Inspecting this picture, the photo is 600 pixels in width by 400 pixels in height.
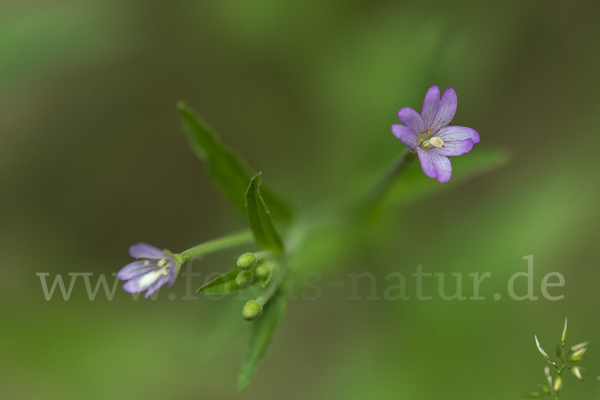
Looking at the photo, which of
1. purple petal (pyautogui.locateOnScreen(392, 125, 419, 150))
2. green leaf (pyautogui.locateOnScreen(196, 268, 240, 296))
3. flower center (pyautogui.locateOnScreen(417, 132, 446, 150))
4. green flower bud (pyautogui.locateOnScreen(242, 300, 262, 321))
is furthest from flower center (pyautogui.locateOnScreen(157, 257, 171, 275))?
flower center (pyautogui.locateOnScreen(417, 132, 446, 150))

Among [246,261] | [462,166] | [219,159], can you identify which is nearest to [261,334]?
[246,261]

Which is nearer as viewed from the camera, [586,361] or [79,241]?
[586,361]

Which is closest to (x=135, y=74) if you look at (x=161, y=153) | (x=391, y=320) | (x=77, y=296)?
(x=161, y=153)

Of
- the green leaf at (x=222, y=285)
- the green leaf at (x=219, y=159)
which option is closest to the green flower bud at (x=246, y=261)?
the green leaf at (x=222, y=285)

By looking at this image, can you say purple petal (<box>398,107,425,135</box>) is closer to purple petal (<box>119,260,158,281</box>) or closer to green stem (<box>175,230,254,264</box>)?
green stem (<box>175,230,254,264</box>)

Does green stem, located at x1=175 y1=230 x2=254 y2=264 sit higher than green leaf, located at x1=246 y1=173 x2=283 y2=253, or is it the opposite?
green leaf, located at x1=246 y1=173 x2=283 y2=253

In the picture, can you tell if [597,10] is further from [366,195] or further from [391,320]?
[391,320]
